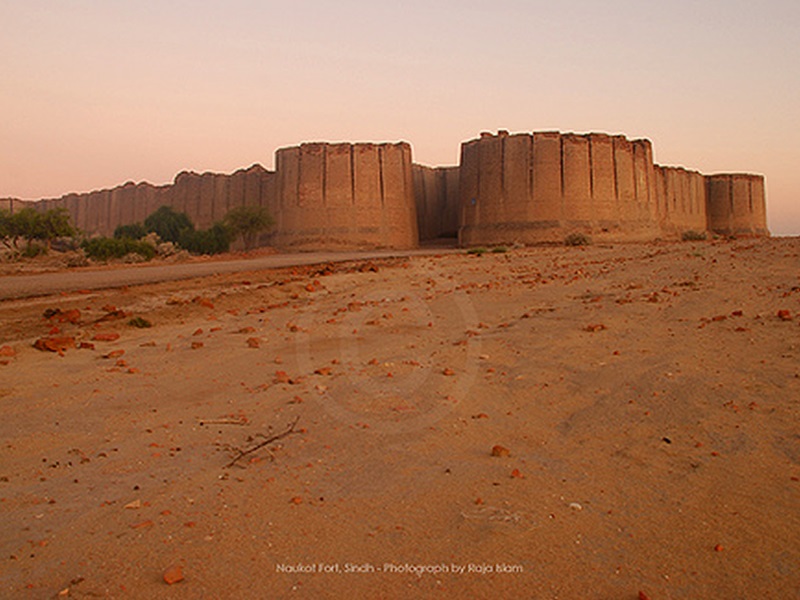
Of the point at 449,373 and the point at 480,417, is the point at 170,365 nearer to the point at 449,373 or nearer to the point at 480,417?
the point at 449,373

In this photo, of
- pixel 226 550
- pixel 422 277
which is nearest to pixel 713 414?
pixel 226 550

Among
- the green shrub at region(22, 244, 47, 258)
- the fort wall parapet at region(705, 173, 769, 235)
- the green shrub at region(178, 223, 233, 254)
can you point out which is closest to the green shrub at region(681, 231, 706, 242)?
the fort wall parapet at region(705, 173, 769, 235)

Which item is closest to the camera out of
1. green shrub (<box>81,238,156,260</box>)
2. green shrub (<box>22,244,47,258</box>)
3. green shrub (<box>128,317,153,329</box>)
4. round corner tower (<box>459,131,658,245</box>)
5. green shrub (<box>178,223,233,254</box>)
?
A: green shrub (<box>128,317,153,329</box>)

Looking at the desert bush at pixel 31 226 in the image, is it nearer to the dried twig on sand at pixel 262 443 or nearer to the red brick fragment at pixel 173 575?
the dried twig on sand at pixel 262 443

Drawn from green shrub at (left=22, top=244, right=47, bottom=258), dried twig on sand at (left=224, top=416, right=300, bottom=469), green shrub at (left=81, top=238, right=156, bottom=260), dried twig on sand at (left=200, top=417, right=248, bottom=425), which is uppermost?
green shrub at (left=22, top=244, right=47, bottom=258)

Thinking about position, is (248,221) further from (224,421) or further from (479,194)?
(224,421)

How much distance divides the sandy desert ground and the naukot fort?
745 inches

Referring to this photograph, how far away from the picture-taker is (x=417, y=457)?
336 cm

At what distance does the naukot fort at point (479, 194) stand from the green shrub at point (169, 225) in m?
2.84

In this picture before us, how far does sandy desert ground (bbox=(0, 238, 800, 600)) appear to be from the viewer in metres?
2.25

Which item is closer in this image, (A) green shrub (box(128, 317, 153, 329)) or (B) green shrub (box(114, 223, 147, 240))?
(A) green shrub (box(128, 317, 153, 329))

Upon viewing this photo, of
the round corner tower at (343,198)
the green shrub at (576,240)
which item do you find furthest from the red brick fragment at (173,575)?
the round corner tower at (343,198)

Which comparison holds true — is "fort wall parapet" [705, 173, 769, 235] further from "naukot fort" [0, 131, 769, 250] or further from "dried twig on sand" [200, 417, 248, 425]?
"dried twig on sand" [200, 417, 248, 425]

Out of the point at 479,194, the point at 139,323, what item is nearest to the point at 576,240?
the point at 479,194
